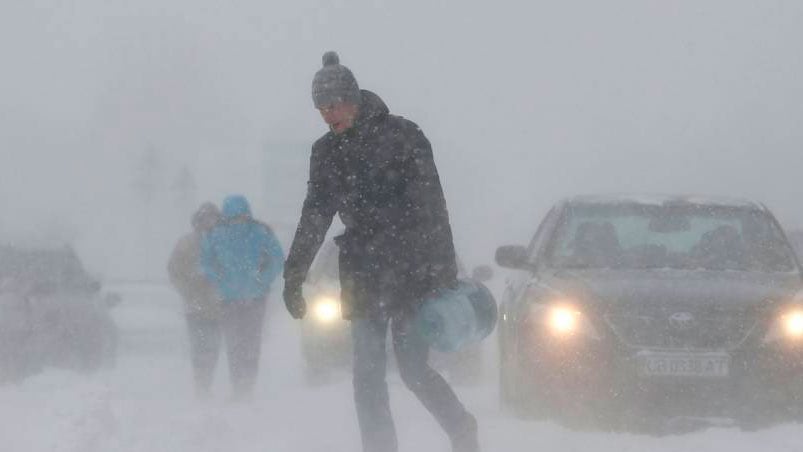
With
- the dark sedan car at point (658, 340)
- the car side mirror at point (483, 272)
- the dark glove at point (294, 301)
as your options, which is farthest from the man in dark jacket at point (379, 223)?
the car side mirror at point (483, 272)

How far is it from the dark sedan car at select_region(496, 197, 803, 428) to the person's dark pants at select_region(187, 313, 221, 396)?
3.23 metres

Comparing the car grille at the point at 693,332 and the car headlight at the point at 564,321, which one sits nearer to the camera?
the car grille at the point at 693,332

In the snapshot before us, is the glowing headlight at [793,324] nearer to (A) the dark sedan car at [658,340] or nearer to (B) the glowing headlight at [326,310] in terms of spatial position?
(A) the dark sedan car at [658,340]

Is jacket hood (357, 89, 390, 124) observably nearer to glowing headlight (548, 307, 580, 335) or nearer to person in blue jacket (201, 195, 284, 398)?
glowing headlight (548, 307, 580, 335)

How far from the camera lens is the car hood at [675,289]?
727cm

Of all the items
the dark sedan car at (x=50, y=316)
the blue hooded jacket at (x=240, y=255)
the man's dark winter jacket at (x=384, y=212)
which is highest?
the man's dark winter jacket at (x=384, y=212)

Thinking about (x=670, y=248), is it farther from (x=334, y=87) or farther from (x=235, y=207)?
(x=334, y=87)

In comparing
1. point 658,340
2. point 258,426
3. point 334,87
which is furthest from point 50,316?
point 334,87

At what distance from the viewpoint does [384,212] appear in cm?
594

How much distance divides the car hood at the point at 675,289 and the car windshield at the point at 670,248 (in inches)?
11.9

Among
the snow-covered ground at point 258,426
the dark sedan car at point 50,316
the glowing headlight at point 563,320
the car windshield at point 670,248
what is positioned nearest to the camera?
the snow-covered ground at point 258,426

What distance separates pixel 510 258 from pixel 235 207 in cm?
250

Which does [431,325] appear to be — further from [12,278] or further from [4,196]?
[4,196]

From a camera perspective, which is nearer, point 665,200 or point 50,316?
point 665,200
